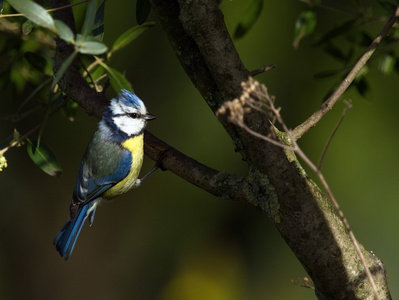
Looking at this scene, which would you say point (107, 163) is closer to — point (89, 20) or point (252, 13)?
point (252, 13)

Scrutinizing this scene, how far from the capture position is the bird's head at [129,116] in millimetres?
2598

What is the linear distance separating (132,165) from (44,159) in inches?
23.3

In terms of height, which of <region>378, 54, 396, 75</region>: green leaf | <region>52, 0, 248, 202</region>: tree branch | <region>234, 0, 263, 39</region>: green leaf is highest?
<region>378, 54, 396, 75</region>: green leaf

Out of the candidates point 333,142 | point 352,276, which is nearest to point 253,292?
point 333,142

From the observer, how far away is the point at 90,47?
1305 millimetres

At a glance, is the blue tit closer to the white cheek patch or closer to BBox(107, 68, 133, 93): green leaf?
the white cheek patch

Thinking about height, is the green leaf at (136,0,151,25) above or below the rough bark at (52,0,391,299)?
above

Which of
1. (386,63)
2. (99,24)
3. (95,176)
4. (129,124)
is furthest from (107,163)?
(386,63)

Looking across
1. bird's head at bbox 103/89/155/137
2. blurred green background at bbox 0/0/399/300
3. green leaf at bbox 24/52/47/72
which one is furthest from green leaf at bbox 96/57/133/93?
blurred green background at bbox 0/0/399/300

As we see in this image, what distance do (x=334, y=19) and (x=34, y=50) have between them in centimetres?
177

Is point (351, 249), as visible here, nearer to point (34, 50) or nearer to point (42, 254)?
point (34, 50)

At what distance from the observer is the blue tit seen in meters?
2.66

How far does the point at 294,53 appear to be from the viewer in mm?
3672

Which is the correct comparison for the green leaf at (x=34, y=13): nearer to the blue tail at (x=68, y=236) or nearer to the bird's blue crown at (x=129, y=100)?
the bird's blue crown at (x=129, y=100)
